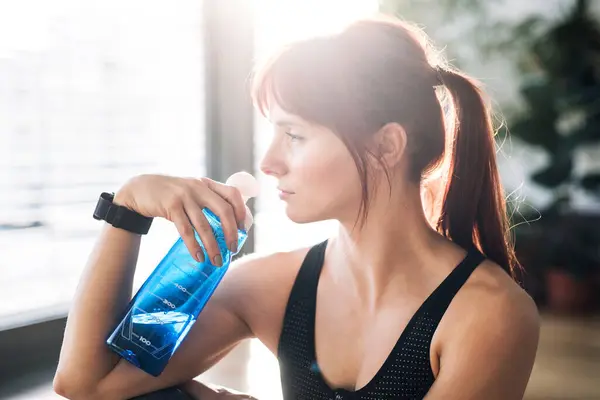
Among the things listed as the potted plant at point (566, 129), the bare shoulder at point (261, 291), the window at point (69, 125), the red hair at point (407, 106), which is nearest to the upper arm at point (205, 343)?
the bare shoulder at point (261, 291)

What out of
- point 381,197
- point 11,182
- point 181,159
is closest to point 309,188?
point 381,197

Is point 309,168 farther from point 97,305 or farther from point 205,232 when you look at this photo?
point 97,305

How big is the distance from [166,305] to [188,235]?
0.09 meters

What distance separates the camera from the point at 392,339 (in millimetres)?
917

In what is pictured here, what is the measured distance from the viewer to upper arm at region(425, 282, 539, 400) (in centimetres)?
82

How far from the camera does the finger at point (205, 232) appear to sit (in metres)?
0.81

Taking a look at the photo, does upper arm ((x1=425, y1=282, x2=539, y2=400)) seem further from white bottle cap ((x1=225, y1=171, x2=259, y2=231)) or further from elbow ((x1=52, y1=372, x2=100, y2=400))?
elbow ((x1=52, y1=372, x2=100, y2=400))

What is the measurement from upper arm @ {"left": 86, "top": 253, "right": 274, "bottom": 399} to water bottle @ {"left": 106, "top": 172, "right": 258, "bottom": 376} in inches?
2.6

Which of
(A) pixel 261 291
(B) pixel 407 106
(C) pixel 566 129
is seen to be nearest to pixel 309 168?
(B) pixel 407 106

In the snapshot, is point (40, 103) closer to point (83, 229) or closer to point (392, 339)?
point (83, 229)

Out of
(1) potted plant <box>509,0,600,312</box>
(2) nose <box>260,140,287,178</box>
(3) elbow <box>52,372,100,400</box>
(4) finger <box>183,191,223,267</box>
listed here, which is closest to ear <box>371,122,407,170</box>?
(2) nose <box>260,140,287,178</box>

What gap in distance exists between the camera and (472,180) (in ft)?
3.11

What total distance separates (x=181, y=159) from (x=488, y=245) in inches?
36.8

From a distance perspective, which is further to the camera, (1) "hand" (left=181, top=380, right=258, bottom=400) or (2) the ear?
(1) "hand" (left=181, top=380, right=258, bottom=400)
